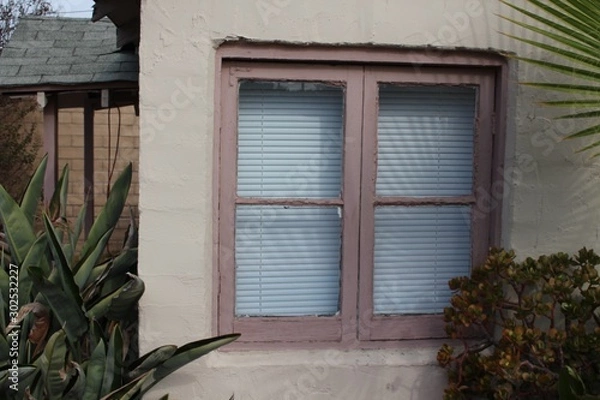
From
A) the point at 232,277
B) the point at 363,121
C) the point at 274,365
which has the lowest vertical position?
A: the point at 274,365

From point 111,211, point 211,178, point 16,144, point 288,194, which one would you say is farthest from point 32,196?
point 16,144

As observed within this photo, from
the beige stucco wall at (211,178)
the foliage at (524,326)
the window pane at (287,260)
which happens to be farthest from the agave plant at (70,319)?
the foliage at (524,326)

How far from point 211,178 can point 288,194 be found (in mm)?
368

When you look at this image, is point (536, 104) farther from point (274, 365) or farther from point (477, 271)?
point (274, 365)

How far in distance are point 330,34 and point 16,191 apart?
549 cm

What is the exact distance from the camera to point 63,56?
5.54 meters

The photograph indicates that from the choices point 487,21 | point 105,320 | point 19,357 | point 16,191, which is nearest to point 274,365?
point 105,320

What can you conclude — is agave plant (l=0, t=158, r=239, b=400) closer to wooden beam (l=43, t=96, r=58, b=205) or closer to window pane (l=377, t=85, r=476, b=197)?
window pane (l=377, t=85, r=476, b=197)

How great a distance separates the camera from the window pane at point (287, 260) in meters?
3.57

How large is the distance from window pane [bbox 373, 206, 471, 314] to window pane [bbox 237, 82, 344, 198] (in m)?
0.33

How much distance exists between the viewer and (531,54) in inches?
139

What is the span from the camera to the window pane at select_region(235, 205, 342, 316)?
357 cm

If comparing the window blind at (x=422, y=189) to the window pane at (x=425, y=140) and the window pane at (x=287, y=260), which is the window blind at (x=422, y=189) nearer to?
the window pane at (x=425, y=140)

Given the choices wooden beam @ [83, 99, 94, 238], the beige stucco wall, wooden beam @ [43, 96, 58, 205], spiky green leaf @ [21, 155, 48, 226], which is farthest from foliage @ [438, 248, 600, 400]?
wooden beam @ [83, 99, 94, 238]
